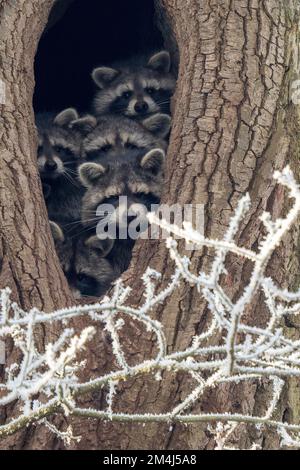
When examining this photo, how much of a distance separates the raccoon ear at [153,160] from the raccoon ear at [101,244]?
56 cm

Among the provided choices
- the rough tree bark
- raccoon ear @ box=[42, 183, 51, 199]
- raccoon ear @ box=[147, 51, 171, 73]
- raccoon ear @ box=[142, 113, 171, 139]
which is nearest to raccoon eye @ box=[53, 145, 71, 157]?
raccoon ear @ box=[42, 183, 51, 199]

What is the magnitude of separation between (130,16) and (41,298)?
3.93 meters

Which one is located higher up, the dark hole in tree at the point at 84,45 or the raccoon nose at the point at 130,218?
the dark hole in tree at the point at 84,45

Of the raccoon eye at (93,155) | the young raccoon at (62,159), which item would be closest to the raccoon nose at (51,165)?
the young raccoon at (62,159)

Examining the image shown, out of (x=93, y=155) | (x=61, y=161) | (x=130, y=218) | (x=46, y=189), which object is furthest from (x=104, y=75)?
(x=130, y=218)

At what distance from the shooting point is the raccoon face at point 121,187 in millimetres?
5652

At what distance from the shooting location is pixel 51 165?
6.09 meters

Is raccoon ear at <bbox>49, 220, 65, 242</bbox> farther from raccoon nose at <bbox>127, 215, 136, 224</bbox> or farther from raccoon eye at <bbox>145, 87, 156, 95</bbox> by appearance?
raccoon eye at <bbox>145, 87, 156, 95</bbox>

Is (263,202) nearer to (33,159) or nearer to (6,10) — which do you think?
(33,159)

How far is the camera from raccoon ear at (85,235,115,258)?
228 inches

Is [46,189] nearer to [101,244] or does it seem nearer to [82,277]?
[101,244]

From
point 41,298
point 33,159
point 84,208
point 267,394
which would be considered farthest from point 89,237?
point 267,394

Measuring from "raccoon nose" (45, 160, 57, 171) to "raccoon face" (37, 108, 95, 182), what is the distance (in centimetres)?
6

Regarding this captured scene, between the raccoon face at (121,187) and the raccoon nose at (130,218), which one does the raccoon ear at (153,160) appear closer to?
the raccoon face at (121,187)
